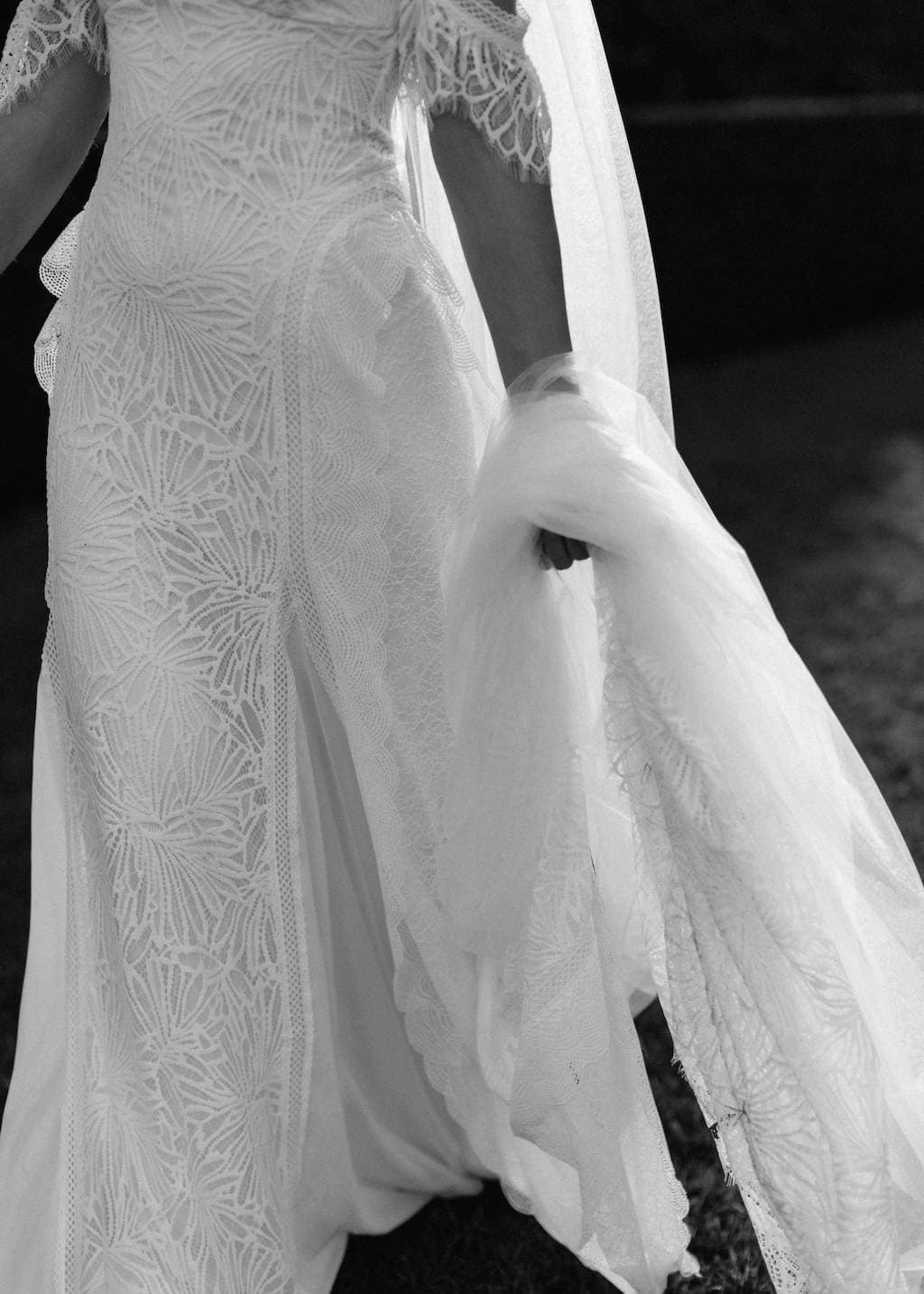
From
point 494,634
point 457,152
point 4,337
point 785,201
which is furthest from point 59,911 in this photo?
point 785,201

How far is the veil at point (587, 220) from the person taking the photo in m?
2.40

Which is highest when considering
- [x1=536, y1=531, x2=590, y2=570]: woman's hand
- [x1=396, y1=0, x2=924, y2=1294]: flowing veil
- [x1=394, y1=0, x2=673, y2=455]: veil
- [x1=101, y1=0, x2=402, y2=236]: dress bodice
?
[x1=101, y1=0, x2=402, y2=236]: dress bodice

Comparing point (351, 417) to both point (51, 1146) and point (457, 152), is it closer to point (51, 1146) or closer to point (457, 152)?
point (457, 152)

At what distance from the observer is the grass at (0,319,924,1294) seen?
2441 mm

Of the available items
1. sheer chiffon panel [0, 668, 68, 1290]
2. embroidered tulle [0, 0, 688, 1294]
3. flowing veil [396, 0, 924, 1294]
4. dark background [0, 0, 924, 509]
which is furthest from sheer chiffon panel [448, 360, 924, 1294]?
dark background [0, 0, 924, 509]

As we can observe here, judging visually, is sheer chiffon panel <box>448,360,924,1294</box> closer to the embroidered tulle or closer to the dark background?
the embroidered tulle

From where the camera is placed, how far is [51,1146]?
2168 mm

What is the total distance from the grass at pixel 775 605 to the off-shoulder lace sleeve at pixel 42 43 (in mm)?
1609

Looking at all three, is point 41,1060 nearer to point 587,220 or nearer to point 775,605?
point 587,220

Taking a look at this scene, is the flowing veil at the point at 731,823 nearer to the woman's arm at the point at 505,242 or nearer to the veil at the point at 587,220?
the woman's arm at the point at 505,242

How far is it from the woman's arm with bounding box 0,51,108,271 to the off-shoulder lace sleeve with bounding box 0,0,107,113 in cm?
1

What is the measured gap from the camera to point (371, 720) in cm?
209

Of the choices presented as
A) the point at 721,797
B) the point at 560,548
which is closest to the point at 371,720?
the point at 560,548

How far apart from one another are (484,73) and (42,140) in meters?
0.60
